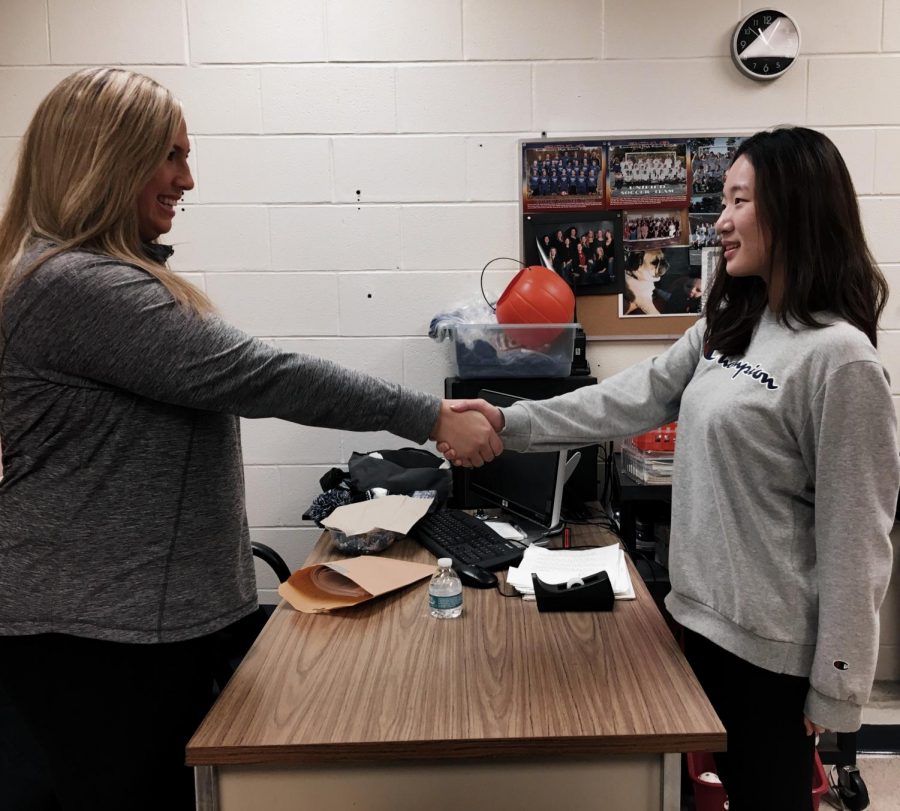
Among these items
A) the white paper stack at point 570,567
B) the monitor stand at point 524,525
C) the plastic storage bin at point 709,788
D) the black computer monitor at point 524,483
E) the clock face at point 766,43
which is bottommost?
the plastic storage bin at point 709,788

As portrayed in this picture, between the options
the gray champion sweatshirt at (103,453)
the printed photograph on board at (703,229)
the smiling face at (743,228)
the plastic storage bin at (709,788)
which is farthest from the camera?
the printed photograph on board at (703,229)

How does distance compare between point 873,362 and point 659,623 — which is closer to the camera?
point 873,362

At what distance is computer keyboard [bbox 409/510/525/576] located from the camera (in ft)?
6.32

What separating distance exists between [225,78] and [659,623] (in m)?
2.23

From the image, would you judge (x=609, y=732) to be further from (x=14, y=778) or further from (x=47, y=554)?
(x=14, y=778)

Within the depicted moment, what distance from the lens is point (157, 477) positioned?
3.92 ft


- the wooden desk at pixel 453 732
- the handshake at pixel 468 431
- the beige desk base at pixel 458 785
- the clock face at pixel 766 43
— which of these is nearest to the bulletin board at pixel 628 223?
the clock face at pixel 766 43

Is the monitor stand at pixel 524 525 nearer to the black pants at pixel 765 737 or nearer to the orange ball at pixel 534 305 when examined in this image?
the orange ball at pixel 534 305

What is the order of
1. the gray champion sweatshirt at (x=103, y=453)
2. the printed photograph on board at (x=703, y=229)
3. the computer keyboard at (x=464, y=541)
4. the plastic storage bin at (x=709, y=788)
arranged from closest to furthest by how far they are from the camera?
the gray champion sweatshirt at (x=103, y=453)
the computer keyboard at (x=464, y=541)
the plastic storage bin at (x=709, y=788)
the printed photograph on board at (x=703, y=229)

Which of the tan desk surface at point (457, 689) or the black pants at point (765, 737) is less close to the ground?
the tan desk surface at point (457, 689)

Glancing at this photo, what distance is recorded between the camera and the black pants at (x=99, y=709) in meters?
1.18

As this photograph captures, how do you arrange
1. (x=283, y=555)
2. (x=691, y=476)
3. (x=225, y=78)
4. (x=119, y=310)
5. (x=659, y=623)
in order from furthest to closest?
(x=283, y=555) → (x=225, y=78) → (x=659, y=623) → (x=691, y=476) → (x=119, y=310)

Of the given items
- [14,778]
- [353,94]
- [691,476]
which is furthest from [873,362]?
[353,94]

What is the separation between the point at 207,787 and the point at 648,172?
2.27 meters
